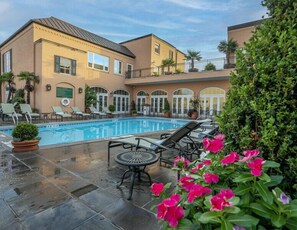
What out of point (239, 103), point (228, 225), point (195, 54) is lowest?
point (228, 225)

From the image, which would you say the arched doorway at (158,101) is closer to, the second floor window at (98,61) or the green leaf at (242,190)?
the second floor window at (98,61)

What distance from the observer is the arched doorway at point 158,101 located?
64.1 ft

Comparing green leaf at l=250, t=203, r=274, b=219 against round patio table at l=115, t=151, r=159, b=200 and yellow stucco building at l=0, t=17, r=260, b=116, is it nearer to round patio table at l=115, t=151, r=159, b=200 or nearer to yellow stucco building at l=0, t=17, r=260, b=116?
round patio table at l=115, t=151, r=159, b=200

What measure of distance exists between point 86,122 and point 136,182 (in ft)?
35.4

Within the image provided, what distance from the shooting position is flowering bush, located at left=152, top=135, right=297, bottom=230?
2.84 ft

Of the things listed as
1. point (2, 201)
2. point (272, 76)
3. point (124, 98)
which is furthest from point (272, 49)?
point (124, 98)

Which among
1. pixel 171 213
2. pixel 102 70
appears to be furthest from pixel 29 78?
pixel 171 213

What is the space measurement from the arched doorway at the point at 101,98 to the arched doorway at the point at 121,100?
3.82 feet

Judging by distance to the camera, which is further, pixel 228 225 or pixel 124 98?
pixel 124 98

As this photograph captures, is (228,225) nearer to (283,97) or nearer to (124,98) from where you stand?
(283,97)

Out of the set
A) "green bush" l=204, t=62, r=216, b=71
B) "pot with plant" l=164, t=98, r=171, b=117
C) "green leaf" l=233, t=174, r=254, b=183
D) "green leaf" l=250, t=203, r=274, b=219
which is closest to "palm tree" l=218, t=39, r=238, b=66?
"green bush" l=204, t=62, r=216, b=71

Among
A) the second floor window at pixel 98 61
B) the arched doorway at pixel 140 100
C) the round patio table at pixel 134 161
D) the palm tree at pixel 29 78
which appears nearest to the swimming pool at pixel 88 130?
the palm tree at pixel 29 78

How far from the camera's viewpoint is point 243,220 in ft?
2.79

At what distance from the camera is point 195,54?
16.9m
